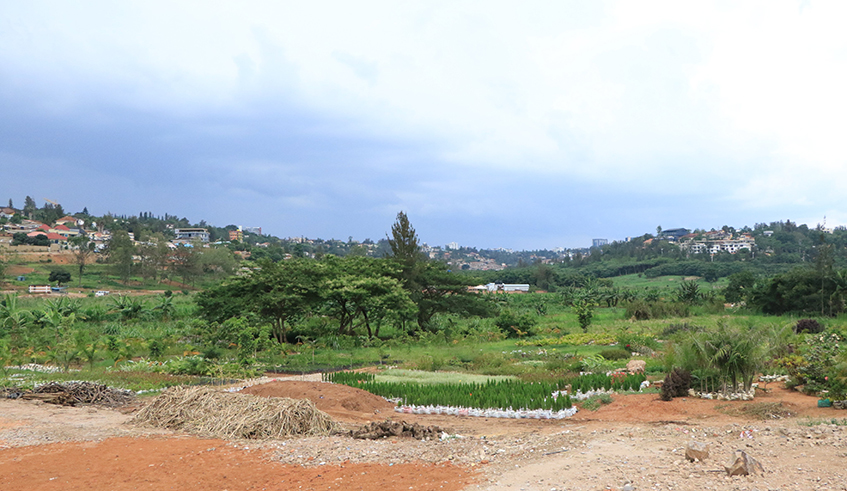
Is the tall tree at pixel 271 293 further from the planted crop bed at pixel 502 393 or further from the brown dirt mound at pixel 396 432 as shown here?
the brown dirt mound at pixel 396 432

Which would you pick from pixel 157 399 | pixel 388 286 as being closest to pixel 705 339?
pixel 157 399

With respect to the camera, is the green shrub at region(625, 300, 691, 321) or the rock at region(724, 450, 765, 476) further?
the green shrub at region(625, 300, 691, 321)

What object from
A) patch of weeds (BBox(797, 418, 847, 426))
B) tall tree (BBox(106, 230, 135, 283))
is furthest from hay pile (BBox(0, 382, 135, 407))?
tall tree (BBox(106, 230, 135, 283))

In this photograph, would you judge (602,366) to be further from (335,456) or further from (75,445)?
(75,445)

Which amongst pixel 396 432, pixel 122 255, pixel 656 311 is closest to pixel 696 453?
pixel 396 432

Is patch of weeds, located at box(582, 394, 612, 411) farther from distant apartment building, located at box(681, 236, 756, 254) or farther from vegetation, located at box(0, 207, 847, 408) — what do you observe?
distant apartment building, located at box(681, 236, 756, 254)

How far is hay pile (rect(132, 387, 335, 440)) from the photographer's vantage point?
7.93m

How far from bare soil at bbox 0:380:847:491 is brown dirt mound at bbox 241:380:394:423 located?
4.16ft

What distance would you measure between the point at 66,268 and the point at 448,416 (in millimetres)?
75707

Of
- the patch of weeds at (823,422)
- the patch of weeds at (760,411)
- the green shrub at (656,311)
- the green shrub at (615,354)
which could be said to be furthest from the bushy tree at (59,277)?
the patch of weeds at (823,422)

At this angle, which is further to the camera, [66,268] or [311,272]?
[66,268]

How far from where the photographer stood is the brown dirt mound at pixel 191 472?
5.91 metres

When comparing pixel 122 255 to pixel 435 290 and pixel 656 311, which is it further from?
pixel 656 311

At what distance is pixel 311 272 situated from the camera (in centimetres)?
2320
